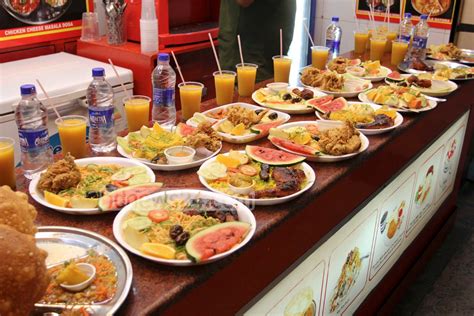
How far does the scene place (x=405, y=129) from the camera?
238cm

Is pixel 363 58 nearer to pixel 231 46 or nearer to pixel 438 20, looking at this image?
pixel 231 46

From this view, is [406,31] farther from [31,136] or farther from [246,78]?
[31,136]

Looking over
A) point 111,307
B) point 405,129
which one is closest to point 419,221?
point 405,129

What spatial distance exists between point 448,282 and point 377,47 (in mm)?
1804

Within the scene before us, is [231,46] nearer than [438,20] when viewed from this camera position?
Yes

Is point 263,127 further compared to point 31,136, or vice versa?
point 263,127

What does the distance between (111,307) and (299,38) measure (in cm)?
587

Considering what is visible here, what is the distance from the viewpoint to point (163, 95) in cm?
232

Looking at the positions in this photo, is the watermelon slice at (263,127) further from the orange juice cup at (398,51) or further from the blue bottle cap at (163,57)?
the orange juice cup at (398,51)

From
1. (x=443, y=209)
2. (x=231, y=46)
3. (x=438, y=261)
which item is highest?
(x=231, y=46)

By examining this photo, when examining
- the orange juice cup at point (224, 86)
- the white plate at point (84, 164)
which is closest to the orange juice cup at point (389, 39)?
the orange juice cup at point (224, 86)

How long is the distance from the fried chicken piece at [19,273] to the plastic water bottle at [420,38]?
11.0 ft

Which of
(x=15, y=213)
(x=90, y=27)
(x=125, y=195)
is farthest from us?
(x=90, y=27)

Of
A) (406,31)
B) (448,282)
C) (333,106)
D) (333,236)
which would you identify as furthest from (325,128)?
(406,31)
